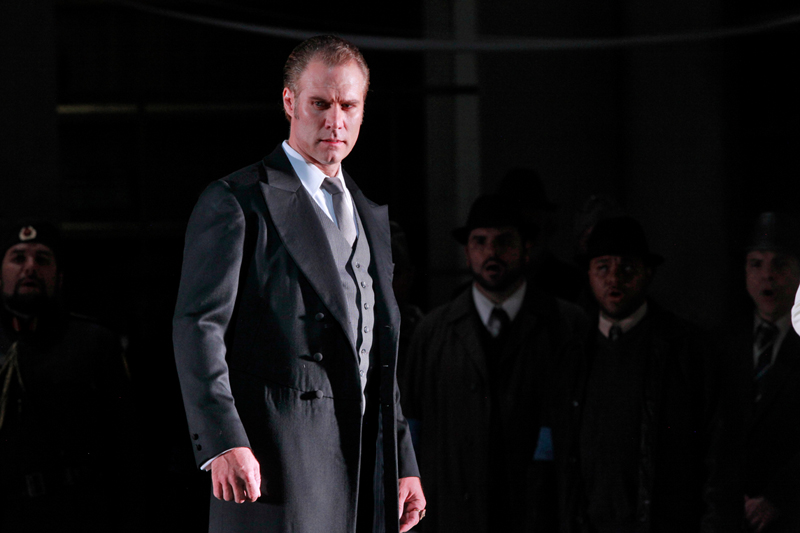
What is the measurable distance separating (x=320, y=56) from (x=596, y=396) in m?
1.39

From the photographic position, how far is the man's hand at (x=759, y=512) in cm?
272

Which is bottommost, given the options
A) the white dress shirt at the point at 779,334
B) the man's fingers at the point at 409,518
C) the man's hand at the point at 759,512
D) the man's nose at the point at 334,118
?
the man's hand at the point at 759,512

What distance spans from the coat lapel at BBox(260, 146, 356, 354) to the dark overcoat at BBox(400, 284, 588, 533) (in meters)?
1.05

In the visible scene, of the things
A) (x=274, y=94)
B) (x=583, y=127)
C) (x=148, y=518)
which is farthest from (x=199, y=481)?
(x=583, y=127)

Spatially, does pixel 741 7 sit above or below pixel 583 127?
above

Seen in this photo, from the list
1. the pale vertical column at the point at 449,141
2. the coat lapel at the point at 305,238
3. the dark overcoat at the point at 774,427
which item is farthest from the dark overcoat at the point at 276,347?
the dark overcoat at the point at 774,427

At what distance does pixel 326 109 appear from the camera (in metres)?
1.92

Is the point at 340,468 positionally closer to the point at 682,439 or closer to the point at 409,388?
the point at 409,388

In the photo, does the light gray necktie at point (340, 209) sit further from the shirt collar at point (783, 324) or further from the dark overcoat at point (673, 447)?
the shirt collar at point (783, 324)

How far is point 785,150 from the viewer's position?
3.32 meters

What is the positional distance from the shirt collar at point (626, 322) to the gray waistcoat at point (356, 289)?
107 cm

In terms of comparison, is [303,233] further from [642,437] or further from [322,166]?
[642,437]

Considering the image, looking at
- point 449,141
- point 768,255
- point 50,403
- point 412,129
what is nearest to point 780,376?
point 768,255

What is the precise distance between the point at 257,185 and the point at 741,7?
2334 millimetres
